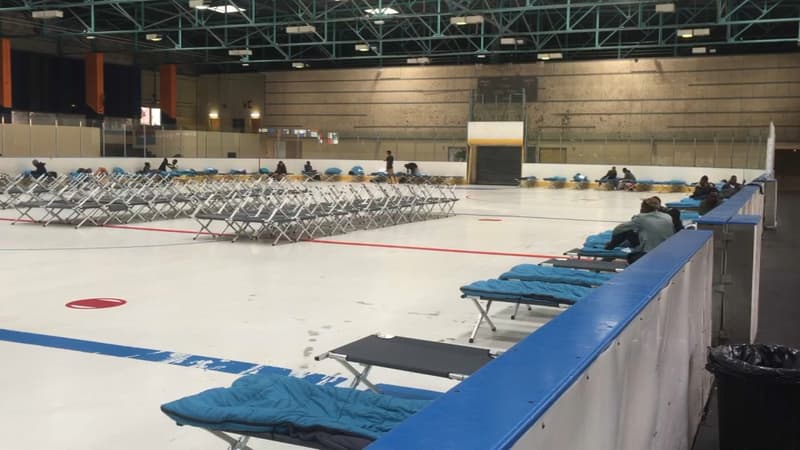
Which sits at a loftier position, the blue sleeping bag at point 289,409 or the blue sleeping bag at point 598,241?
the blue sleeping bag at point 598,241

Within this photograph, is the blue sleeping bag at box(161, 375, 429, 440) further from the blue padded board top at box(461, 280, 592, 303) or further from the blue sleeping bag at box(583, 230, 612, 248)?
the blue sleeping bag at box(583, 230, 612, 248)

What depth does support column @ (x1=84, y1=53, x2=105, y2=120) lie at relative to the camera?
122ft

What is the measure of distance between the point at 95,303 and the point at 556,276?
469cm

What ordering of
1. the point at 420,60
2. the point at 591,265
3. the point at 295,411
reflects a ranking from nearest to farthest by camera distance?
the point at 295,411 < the point at 591,265 < the point at 420,60

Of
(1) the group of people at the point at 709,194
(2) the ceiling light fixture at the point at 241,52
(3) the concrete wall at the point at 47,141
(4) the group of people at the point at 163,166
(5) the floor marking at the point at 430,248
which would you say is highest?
(2) the ceiling light fixture at the point at 241,52

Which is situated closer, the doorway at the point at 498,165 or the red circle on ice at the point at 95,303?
the red circle on ice at the point at 95,303

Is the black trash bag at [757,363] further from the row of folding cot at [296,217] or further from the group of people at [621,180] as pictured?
the group of people at [621,180]

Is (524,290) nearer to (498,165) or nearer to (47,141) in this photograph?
(47,141)

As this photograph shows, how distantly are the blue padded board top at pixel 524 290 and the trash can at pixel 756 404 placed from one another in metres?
2.46

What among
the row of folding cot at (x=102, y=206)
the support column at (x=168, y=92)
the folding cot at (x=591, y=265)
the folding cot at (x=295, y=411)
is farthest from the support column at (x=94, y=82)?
Answer: the folding cot at (x=295, y=411)

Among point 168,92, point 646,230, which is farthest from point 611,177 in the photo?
point 646,230

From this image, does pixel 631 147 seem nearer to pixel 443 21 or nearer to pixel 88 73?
pixel 443 21

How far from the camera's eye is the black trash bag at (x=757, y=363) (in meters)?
3.69

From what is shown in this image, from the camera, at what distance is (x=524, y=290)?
267 inches
